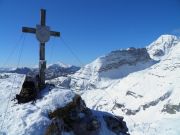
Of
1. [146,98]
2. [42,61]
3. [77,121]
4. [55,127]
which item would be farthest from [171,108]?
[55,127]

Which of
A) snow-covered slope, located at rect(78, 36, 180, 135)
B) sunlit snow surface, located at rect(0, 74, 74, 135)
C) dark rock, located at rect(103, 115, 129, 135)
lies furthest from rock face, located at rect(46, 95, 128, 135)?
snow-covered slope, located at rect(78, 36, 180, 135)

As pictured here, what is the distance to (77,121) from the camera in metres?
11.9

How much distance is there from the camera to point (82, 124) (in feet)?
38.8

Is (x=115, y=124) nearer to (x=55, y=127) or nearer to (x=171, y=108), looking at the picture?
(x=55, y=127)

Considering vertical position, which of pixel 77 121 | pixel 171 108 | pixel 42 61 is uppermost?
pixel 171 108

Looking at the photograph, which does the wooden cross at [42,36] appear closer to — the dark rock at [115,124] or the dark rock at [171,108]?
the dark rock at [115,124]

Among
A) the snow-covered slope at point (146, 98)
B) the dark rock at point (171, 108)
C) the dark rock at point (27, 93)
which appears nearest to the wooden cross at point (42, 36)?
the dark rock at point (27, 93)

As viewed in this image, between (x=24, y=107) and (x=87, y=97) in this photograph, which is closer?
(x=24, y=107)

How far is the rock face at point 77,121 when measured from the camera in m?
10.6

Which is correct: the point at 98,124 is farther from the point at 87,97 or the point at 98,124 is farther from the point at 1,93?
the point at 87,97

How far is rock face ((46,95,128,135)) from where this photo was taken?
10.6 m

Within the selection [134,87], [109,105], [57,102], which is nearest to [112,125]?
[57,102]

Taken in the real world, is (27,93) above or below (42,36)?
below

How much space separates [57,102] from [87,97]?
184619 millimetres
